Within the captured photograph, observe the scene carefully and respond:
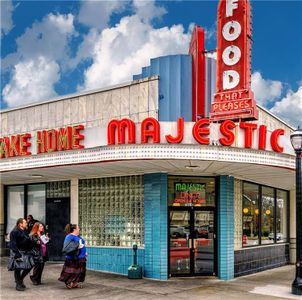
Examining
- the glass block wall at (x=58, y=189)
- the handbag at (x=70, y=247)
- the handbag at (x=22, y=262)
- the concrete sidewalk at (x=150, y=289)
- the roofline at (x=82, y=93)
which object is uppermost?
the roofline at (x=82, y=93)

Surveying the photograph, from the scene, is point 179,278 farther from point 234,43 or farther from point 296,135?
point 234,43

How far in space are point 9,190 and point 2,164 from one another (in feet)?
16.5

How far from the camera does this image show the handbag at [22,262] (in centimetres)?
1198

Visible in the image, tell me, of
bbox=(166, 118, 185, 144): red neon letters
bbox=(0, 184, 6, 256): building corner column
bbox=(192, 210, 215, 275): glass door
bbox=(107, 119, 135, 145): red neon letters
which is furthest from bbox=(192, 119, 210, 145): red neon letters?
bbox=(0, 184, 6, 256): building corner column

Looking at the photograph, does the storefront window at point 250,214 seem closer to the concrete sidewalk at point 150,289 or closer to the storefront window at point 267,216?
the storefront window at point 267,216

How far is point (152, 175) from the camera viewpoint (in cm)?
1478

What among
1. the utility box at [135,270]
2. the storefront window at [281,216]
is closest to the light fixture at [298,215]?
the utility box at [135,270]

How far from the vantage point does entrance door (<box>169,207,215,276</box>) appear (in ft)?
48.5

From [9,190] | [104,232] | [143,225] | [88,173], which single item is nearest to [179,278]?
[143,225]

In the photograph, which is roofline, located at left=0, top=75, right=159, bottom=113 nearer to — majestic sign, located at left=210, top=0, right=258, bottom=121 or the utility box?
majestic sign, located at left=210, top=0, right=258, bottom=121

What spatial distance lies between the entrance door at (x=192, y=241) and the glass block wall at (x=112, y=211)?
103 centimetres

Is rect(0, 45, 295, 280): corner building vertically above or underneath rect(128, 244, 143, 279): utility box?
above

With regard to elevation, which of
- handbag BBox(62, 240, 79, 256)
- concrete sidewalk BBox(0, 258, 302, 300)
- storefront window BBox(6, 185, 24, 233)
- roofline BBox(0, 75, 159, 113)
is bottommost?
concrete sidewalk BBox(0, 258, 302, 300)

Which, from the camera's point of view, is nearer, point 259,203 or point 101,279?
point 101,279
